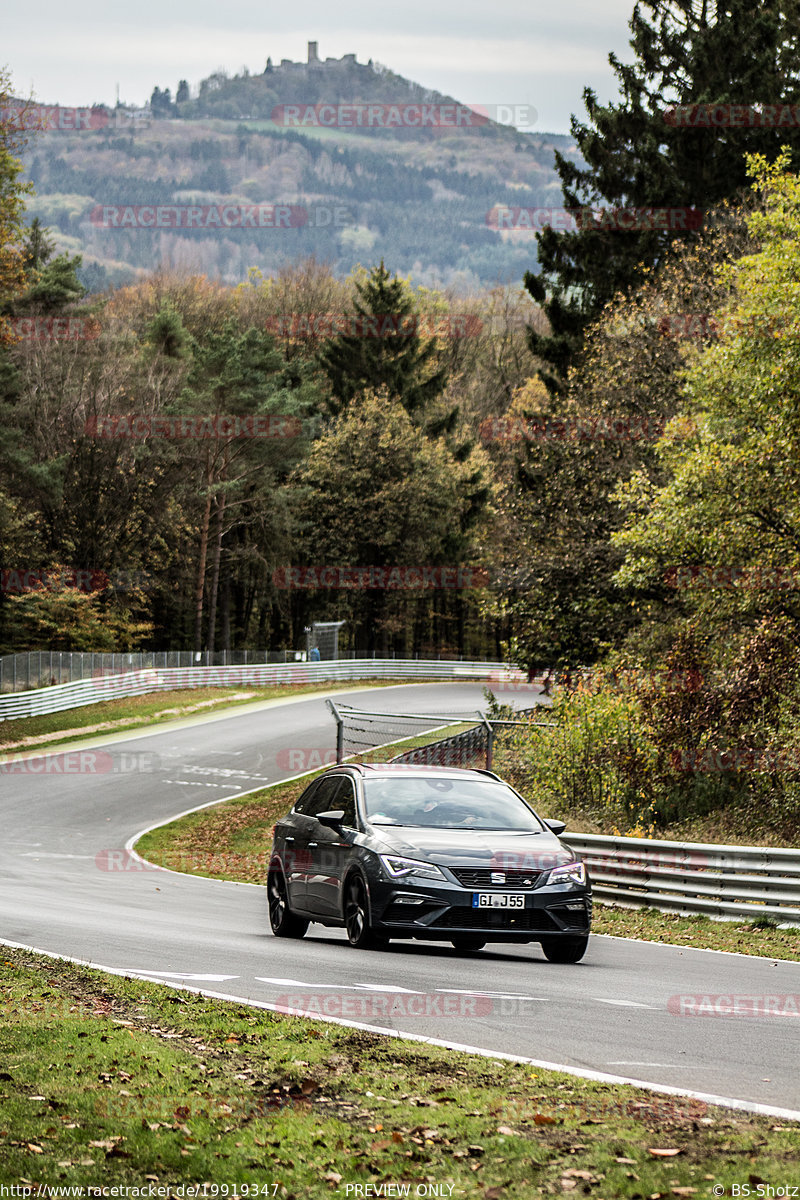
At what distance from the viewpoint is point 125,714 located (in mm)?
49094

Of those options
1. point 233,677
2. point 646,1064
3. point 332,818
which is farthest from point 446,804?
point 233,677

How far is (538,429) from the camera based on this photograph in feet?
131

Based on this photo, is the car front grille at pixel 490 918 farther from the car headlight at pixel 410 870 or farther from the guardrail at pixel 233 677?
the guardrail at pixel 233 677

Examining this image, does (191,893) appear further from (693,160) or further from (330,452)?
(330,452)

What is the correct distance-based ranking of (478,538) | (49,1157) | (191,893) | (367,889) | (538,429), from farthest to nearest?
(478,538) → (538,429) → (191,893) → (367,889) → (49,1157)

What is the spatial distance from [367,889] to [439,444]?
60.9m

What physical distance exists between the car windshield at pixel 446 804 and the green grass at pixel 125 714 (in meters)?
32.3

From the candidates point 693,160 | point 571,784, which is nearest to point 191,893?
point 571,784

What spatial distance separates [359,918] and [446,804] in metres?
1.39

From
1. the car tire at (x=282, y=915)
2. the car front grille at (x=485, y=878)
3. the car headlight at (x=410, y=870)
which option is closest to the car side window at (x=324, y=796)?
the car tire at (x=282, y=915)

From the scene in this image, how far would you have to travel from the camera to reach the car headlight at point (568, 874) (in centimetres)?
1150

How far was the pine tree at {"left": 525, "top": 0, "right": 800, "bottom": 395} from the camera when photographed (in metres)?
43.2

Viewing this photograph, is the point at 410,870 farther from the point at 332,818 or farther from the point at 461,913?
the point at 332,818

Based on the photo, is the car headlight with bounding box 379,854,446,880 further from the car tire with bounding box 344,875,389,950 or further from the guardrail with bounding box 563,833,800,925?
the guardrail with bounding box 563,833,800,925
